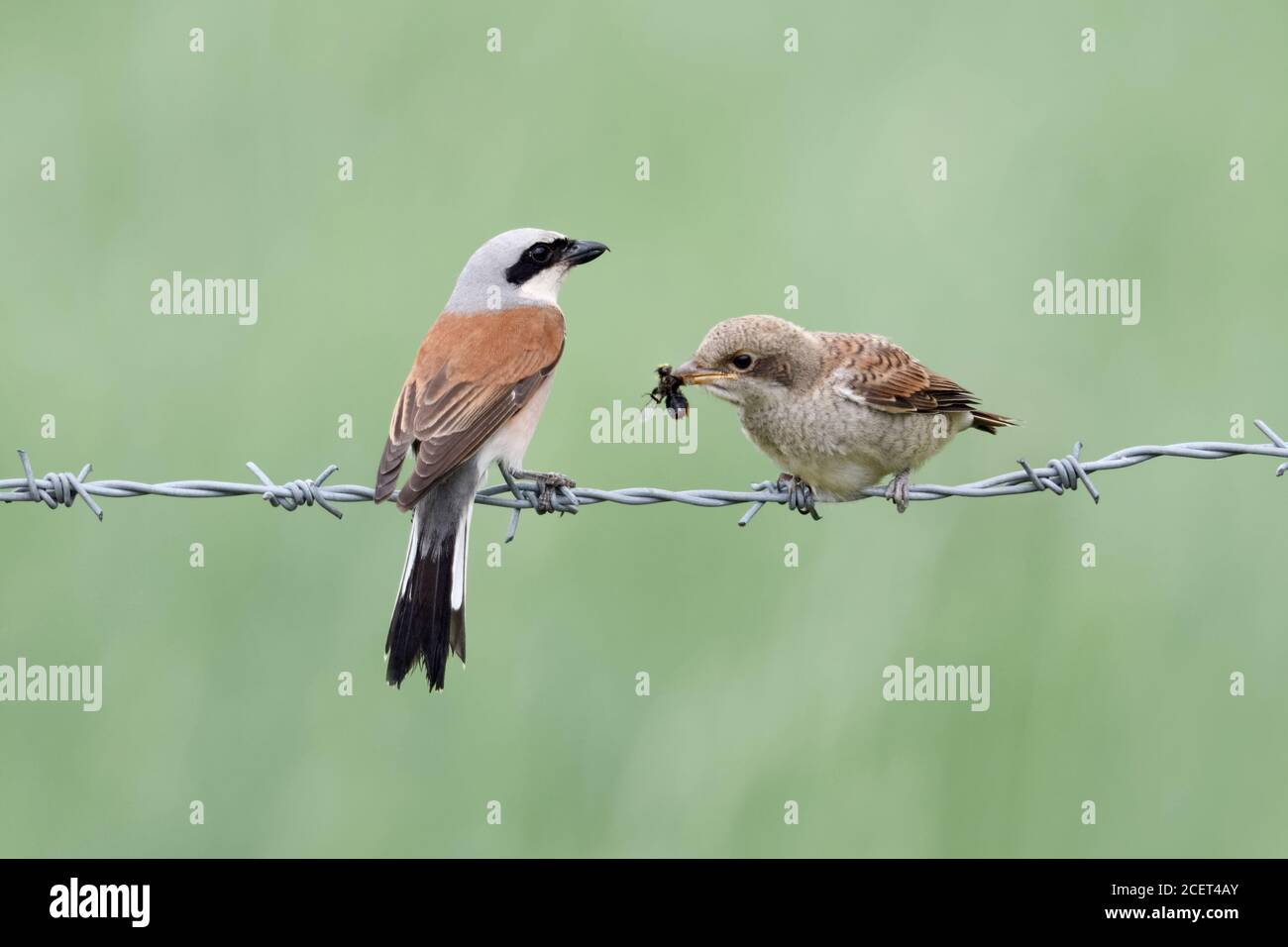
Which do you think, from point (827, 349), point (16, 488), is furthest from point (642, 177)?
point (16, 488)

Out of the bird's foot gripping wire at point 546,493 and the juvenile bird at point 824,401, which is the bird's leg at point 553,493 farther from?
the juvenile bird at point 824,401

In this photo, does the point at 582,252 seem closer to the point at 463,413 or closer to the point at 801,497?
the point at 463,413

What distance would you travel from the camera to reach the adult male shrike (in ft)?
18.8

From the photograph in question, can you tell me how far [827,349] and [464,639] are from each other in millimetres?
2053

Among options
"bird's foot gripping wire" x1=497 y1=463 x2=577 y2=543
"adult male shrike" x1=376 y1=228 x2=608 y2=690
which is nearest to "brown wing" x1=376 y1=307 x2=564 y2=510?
"adult male shrike" x1=376 y1=228 x2=608 y2=690

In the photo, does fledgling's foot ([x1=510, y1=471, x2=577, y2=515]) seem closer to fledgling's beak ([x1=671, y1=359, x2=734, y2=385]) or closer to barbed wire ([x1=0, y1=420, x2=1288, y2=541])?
barbed wire ([x1=0, y1=420, x2=1288, y2=541])

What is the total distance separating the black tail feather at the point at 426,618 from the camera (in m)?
5.67

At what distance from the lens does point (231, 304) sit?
853cm

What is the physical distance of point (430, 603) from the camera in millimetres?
5781

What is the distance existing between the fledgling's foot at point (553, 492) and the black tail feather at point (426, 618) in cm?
38

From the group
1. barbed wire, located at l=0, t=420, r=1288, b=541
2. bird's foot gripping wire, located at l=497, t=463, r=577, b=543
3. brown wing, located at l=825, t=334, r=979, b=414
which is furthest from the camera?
brown wing, located at l=825, t=334, r=979, b=414

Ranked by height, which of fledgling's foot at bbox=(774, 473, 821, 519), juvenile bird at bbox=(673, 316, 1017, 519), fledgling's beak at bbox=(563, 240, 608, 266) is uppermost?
fledgling's beak at bbox=(563, 240, 608, 266)

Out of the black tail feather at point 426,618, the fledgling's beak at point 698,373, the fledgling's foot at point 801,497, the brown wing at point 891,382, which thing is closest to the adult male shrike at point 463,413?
the black tail feather at point 426,618

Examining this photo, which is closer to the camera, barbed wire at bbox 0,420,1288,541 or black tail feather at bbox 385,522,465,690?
barbed wire at bbox 0,420,1288,541
